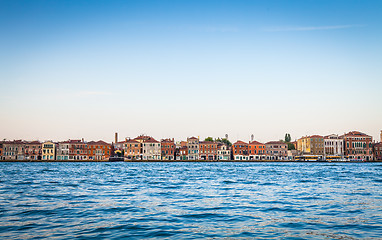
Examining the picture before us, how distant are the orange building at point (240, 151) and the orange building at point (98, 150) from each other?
40665 millimetres

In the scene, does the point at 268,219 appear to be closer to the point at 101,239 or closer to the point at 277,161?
the point at 101,239

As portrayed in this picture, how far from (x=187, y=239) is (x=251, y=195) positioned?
996 centimetres

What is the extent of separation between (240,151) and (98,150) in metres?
45.5

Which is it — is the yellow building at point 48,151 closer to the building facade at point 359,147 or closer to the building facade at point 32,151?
the building facade at point 32,151

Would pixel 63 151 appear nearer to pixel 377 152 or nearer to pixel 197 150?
pixel 197 150

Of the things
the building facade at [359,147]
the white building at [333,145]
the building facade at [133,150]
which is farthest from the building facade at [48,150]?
the building facade at [359,147]

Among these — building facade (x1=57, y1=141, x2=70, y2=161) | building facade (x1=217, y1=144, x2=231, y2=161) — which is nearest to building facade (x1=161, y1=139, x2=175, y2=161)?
building facade (x1=217, y1=144, x2=231, y2=161)

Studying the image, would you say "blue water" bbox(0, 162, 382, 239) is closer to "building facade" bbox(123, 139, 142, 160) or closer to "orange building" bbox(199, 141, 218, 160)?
"building facade" bbox(123, 139, 142, 160)

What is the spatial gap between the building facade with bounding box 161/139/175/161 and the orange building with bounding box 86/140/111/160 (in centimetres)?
1722

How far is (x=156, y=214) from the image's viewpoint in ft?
42.0

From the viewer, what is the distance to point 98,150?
113438 mm

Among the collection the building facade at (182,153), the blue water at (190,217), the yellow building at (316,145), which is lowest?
the blue water at (190,217)

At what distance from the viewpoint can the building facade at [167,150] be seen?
379 ft

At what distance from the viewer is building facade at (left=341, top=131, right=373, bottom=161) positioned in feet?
380
